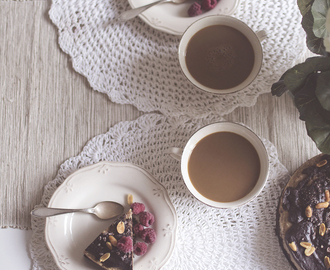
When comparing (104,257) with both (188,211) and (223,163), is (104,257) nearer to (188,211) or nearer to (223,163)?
(188,211)

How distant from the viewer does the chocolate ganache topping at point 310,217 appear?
1113mm

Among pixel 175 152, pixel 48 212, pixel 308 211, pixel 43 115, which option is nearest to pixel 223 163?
pixel 175 152

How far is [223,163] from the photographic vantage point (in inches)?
45.4

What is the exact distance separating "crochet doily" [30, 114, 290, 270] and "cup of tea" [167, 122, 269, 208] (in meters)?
0.11

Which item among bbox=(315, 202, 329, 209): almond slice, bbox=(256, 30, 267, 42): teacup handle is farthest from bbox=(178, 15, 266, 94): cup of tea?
bbox=(315, 202, 329, 209): almond slice

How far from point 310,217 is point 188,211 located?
46cm

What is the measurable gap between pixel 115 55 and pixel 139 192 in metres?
0.59

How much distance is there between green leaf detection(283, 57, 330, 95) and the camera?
0.90m

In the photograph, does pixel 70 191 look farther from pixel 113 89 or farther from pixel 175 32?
pixel 175 32

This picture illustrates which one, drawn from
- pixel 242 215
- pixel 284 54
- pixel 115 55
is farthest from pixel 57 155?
pixel 284 54

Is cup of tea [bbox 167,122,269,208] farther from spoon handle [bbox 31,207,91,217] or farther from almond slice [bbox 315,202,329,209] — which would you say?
spoon handle [bbox 31,207,91,217]

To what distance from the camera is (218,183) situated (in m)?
1.16

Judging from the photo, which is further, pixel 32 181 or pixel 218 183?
pixel 32 181

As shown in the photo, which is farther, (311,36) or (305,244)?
(305,244)
